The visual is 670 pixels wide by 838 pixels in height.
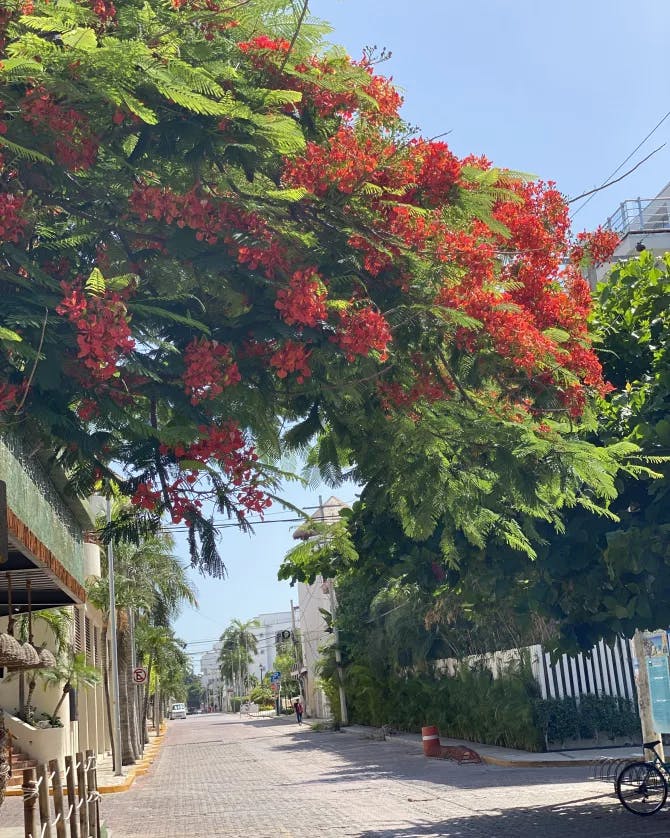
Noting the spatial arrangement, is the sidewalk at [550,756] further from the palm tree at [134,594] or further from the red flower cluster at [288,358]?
the red flower cluster at [288,358]

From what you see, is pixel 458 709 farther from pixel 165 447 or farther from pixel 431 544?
pixel 165 447

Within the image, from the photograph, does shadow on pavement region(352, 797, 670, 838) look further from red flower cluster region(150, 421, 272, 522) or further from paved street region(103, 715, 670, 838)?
red flower cluster region(150, 421, 272, 522)

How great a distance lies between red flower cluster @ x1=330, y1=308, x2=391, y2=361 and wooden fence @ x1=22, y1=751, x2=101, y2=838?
4294 millimetres

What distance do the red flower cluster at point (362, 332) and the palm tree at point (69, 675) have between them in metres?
21.9

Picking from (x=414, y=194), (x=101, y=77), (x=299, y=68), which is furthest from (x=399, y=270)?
(x=101, y=77)

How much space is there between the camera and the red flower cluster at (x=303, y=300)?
18.7 ft

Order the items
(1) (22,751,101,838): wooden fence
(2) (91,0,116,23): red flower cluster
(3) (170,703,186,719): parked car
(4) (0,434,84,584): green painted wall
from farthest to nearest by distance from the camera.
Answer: (3) (170,703,186,719): parked car
(4) (0,434,84,584): green painted wall
(1) (22,751,101,838): wooden fence
(2) (91,0,116,23): red flower cluster

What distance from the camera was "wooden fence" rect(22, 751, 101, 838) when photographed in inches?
316

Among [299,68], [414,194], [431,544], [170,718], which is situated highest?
[299,68]

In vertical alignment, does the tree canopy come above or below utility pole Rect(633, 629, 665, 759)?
above

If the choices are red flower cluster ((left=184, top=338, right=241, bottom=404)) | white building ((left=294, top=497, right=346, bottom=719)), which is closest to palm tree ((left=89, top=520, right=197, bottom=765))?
red flower cluster ((left=184, top=338, right=241, bottom=404))

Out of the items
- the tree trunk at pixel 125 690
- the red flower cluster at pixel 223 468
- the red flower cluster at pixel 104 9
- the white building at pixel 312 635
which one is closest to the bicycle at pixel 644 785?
the red flower cluster at pixel 223 468

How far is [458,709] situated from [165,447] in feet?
82.2

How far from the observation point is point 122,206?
19.2 ft
